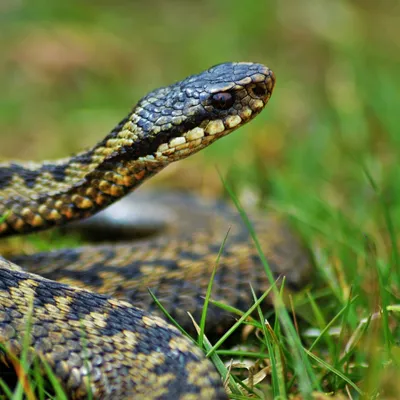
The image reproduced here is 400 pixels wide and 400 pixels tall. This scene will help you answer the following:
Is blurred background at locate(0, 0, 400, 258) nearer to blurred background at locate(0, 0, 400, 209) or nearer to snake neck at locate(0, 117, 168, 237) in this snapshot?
blurred background at locate(0, 0, 400, 209)

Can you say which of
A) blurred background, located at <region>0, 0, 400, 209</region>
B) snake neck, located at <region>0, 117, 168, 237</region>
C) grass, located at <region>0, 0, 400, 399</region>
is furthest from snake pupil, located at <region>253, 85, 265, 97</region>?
blurred background, located at <region>0, 0, 400, 209</region>

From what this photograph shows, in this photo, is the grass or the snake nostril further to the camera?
the snake nostril

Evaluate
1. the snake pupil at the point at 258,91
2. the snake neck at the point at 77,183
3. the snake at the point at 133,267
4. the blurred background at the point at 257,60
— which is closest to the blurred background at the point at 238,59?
the blurred background at the point at 257,60

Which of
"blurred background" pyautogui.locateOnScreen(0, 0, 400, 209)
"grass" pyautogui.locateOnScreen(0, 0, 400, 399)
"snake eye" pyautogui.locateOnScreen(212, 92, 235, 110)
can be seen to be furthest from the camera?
"blurred background" pyautogui.locateOnScreen(0, 0, 400, 209)

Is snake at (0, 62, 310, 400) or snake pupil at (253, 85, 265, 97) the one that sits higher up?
snake pupil at (253, 85, 265, 97)

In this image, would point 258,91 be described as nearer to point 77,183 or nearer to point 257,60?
point 77,183

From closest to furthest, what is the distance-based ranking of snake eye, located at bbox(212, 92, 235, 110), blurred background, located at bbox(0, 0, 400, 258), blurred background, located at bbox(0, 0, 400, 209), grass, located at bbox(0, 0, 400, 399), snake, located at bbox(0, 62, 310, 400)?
snake, located at bbox(0, 62, 310, 400)
grass, located at bbox(0, 0, 400, 399)
snake eye, located at bbox(212, 92, 235, 110)
blurred background, located at bbox(0, 0, 400, 258)
blurred background, located at bbox(0, 0, 400, 209)

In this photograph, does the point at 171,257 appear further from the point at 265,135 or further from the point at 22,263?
the point at 265,135
